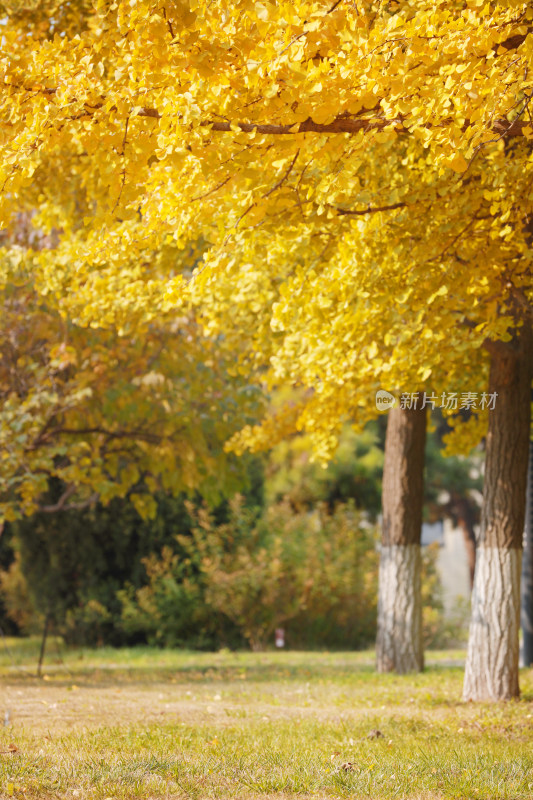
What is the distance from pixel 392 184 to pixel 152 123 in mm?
2275

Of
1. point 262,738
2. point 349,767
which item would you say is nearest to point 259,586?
point 262,738

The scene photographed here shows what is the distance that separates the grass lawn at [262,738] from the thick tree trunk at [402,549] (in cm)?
39

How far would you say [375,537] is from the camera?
18594 mm

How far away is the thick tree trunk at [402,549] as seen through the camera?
10820mm

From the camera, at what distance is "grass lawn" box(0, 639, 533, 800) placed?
5.05m

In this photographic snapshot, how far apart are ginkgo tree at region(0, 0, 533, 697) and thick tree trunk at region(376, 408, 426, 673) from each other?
2.39 meters

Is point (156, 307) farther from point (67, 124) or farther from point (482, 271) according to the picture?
point (67, 124)

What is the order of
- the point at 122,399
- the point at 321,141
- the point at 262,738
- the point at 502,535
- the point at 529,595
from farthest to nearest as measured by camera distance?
the point at 529,595 → the point at 122,399 → the point at 502,535 → the point at 262,738 → the point at 321,141

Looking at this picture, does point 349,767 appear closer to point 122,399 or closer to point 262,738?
point 262,738

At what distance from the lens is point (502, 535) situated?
28.4 ft

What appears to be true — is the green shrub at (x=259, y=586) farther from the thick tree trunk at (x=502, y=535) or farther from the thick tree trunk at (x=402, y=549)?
the thick tree trunk at (x=502, y=535)

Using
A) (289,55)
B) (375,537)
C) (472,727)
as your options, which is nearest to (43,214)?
(289,55)

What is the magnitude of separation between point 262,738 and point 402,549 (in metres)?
4.74

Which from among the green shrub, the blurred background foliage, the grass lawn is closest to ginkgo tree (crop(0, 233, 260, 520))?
the grass lawn
